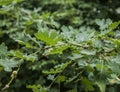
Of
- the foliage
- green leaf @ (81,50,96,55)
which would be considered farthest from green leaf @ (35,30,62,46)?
green leaf @ (81,50,96,55)

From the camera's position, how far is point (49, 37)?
3.82 ft

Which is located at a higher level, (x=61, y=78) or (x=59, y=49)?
(x=59, y=49)

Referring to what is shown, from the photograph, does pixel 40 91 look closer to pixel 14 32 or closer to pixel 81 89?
pixel 81 89

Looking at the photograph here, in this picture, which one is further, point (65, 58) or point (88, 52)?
point (65, 58)

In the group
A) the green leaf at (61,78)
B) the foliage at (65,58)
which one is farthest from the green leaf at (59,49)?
the green leaf at (61,78)

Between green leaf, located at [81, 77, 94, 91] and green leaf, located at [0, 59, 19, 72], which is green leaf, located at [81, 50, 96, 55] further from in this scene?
green leaf, located at [0, 59, 19, 72]

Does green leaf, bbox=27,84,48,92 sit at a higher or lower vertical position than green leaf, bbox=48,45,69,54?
lower

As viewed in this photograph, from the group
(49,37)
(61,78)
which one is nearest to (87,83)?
(61,78)

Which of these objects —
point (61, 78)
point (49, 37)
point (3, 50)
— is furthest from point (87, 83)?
point (3, 50)

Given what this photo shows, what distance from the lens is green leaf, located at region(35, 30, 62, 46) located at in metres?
1.15

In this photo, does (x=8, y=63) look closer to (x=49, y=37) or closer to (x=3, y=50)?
(x=3, y=50)

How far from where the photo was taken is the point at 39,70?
1464 mm

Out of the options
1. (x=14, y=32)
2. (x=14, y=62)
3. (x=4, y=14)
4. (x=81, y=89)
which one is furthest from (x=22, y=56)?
(x=4, y=14)

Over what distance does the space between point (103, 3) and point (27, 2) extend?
0.53 m
